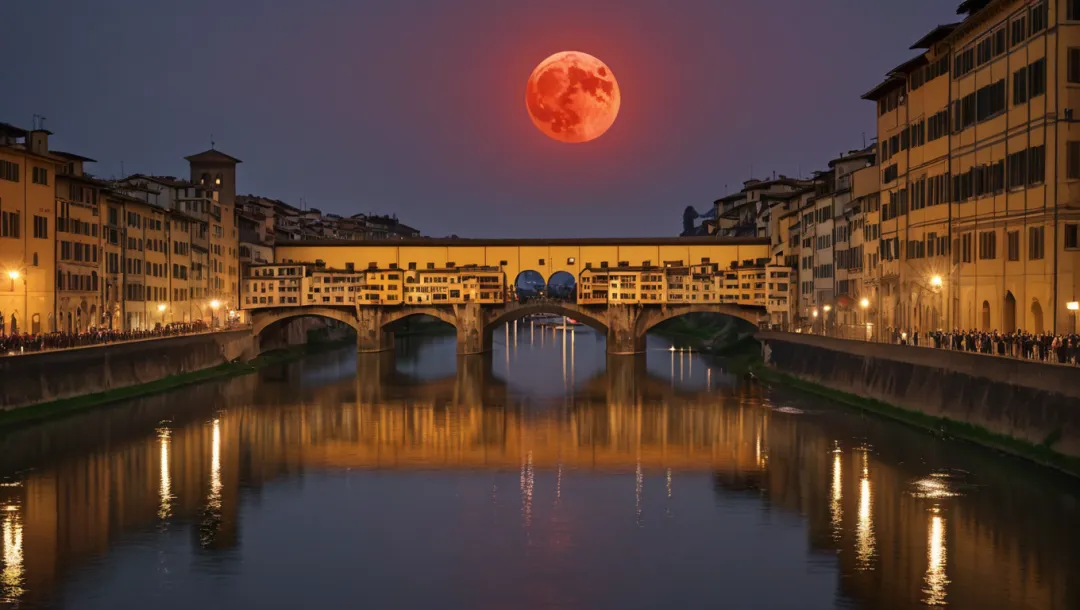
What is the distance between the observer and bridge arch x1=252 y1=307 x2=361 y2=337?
10450 cm

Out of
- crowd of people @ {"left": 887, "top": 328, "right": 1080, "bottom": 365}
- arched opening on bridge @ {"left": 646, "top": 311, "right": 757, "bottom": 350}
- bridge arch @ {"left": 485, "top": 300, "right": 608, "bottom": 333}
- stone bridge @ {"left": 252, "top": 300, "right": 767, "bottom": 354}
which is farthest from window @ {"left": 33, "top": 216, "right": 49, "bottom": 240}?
arched opening on bridge @ {"left": 646, "top": 311, "right": 757, "bottom": 350}

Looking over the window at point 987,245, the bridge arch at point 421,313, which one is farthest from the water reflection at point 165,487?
the bridge arch at point 421,313

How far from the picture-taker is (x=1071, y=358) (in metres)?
37.1

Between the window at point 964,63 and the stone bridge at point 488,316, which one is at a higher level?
the window at point 964,63

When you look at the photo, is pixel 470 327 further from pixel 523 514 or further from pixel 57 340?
pixel 523 514

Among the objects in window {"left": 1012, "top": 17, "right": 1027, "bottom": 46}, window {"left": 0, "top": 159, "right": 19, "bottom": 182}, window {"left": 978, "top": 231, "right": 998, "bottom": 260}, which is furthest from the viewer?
window {"left": 0, "top": 159, "right": 19, "bottom": 182}

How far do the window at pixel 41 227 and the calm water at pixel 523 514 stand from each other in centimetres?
1278

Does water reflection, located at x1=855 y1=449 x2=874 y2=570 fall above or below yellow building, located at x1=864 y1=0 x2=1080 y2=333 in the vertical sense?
below

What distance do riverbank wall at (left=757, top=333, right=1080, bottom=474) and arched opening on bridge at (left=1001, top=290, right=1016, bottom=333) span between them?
421cm

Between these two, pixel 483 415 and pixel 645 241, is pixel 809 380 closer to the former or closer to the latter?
pixel 483 415

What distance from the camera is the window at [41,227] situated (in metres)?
65.9

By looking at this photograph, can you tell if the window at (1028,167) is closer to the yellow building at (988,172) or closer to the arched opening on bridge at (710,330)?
the yellow building at (988,172)

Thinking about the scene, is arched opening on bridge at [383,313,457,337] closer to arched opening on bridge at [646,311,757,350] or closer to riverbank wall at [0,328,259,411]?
arched opening on bridge at [646,311,757,350]

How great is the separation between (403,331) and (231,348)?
56.8m
